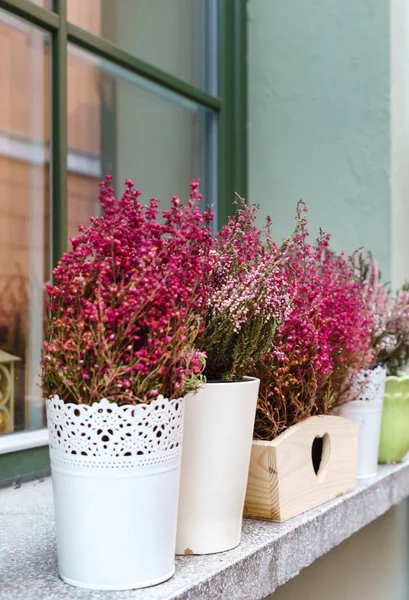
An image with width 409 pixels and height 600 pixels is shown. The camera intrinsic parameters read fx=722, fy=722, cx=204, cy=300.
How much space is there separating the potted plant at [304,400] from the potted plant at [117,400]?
0.27m

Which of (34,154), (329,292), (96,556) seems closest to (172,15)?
(34,154)

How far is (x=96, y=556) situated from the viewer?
30.2 inches

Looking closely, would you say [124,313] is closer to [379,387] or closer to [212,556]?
[212,556]

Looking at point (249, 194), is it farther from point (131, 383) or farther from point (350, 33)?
point (131, 383)

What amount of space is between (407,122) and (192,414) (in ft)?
4.41

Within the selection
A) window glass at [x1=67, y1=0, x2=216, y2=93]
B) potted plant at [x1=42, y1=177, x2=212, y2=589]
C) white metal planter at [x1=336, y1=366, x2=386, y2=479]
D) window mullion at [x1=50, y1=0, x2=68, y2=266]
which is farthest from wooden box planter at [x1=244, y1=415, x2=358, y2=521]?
window glass at [x1=67, y1=0, x2=216, y2=93]

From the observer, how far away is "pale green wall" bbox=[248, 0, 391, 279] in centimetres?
186

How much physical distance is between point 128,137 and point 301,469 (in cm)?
96

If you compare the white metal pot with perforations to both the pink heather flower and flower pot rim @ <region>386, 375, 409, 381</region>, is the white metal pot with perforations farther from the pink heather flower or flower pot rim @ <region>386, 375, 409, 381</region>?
flower pot rim @ <region>386, 375, 409, 381</region>

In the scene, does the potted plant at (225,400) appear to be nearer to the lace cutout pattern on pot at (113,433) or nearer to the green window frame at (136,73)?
the lace cutout pattern on pot at (113,433)

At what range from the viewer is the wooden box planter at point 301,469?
1051 millimetres

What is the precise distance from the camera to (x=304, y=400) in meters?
1.13

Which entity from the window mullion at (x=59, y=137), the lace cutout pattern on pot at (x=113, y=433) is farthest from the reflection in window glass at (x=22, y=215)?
the lace cutout pattern on pot at (x=113, y=433)

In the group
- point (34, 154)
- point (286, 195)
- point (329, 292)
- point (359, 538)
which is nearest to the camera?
point (329, 292)
